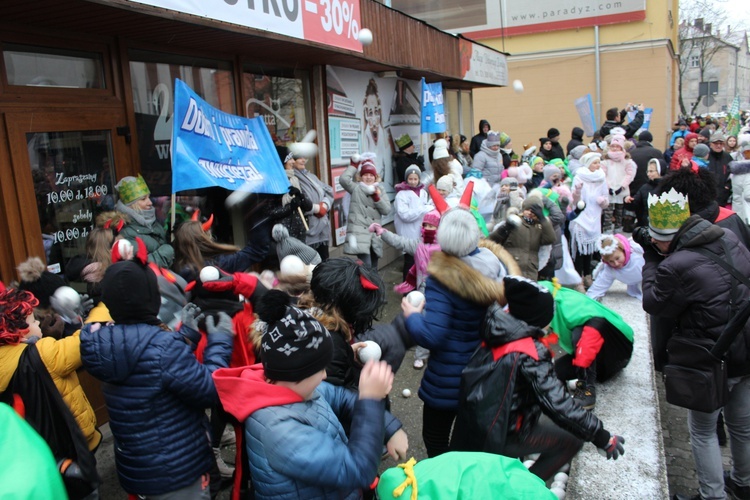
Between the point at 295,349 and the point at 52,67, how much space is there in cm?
357

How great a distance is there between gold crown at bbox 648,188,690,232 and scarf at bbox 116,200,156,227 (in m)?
3.49

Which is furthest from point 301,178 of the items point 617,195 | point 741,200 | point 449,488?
point 741,200

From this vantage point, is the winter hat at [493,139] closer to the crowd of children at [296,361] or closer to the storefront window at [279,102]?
the storefront window at [279,102]

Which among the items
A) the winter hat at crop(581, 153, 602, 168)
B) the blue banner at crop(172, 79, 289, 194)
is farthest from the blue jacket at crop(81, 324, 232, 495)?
the winter hat at crop(581, 153, 602, 168)

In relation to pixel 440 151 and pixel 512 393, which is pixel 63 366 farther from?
pixel 440 151

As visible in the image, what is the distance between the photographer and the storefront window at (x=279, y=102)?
641 centimetres

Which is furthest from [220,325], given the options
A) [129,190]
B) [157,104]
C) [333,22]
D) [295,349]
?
[333,22]

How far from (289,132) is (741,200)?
21.7 ft

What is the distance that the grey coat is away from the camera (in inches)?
263

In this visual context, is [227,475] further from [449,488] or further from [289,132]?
[289,132]

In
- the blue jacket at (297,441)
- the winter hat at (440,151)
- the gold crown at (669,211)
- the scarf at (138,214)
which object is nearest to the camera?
the blue jacket at (297,441)

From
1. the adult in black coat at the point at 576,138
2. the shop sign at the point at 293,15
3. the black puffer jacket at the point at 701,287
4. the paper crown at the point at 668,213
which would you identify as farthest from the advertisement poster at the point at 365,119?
the black puffer jacket at the point at 701,287

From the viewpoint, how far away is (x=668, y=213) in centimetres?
338

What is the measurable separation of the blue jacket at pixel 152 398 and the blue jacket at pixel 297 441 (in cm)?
57
